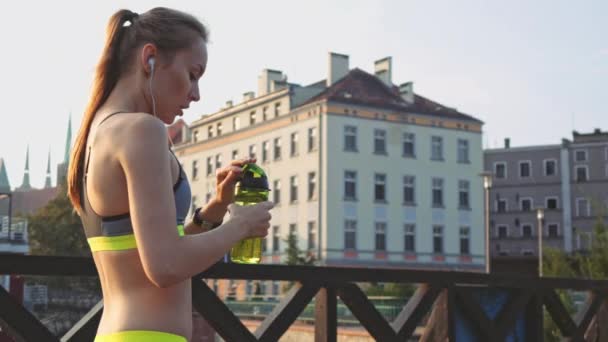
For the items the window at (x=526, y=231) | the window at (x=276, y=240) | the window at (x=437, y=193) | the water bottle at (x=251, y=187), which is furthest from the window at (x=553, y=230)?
the water bottle at (x=251, y=187)

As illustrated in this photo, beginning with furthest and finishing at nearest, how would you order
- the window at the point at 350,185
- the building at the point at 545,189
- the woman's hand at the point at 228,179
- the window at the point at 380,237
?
the building at the point at 545,189
the window at the point at 380,237
the window at the point at 350,185
the woman's hand at the point at 228,179

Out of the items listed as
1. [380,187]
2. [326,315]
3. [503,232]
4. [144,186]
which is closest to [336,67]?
[380,187]

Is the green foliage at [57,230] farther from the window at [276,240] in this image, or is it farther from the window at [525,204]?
the window at [525,204]

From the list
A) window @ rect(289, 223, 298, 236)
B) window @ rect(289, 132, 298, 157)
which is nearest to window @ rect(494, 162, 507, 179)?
window @ rect(289, 132, 298, 157)

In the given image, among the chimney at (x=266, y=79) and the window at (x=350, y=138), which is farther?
the chimney at (x=266, y=79)

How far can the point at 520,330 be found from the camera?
5.89m

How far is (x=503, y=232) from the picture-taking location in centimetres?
8212

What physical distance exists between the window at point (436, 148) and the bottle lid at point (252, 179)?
190ft

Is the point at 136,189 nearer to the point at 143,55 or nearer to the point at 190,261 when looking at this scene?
the point at 190,261

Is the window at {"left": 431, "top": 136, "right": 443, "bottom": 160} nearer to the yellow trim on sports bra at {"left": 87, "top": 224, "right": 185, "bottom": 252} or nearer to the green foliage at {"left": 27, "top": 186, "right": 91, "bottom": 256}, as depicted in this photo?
the green foliage at {"left": 27, "top": 186, "right": 91, "bottom": 256}

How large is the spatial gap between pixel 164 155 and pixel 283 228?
58531 millimetres

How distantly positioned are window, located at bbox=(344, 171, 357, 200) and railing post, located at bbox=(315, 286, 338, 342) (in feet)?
171

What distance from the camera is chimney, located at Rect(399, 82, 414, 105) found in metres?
61.0

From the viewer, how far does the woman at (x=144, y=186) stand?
2094mm
